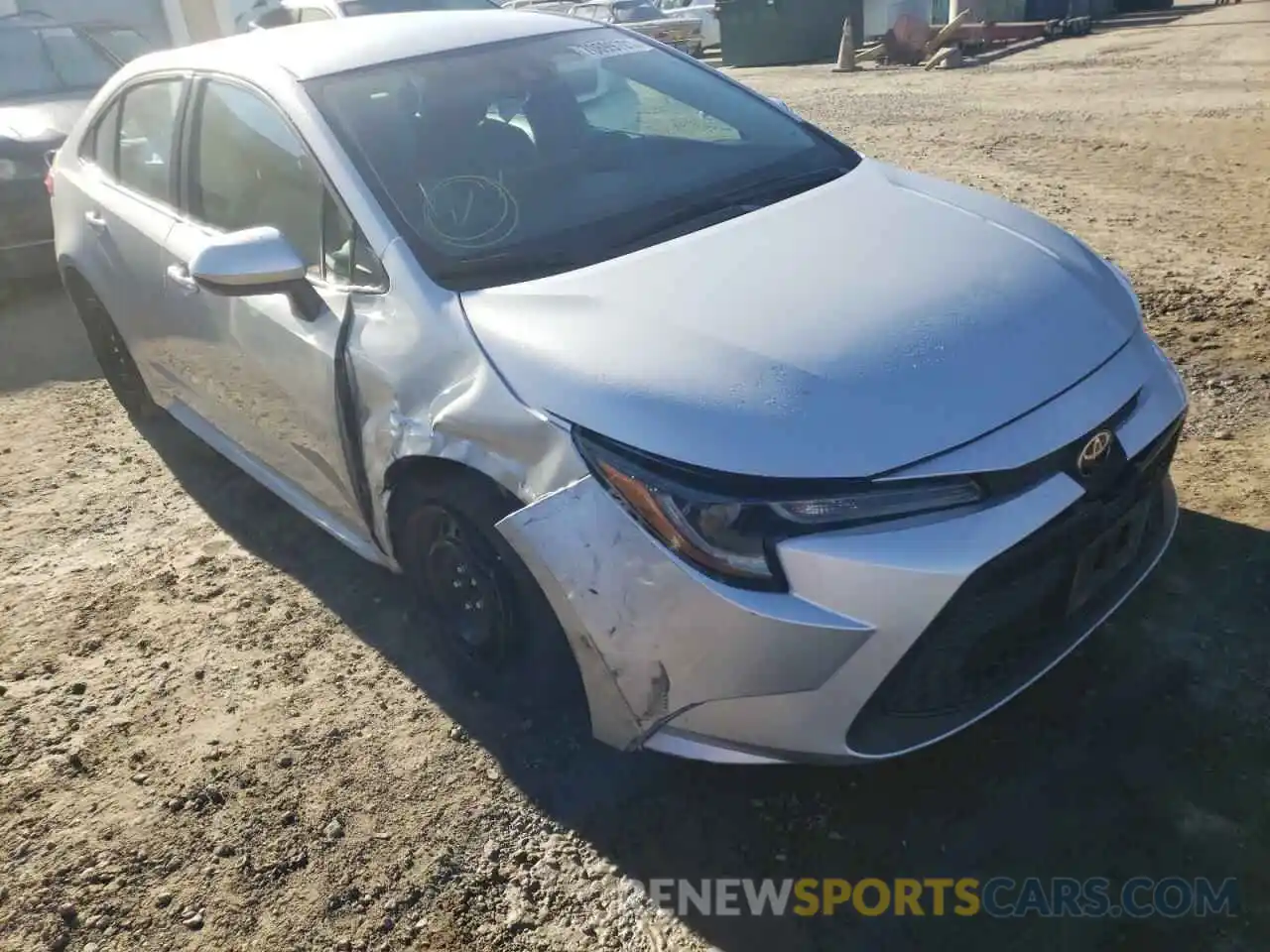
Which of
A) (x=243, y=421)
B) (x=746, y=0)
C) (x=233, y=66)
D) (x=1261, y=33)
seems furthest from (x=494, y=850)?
(x=746, y=0)

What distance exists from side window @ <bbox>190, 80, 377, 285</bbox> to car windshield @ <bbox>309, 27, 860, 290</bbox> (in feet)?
0.50

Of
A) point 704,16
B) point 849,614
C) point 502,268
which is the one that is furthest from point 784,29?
point 849,614

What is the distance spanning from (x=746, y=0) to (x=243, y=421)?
1603cm

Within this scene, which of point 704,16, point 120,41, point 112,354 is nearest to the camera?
point 112,354

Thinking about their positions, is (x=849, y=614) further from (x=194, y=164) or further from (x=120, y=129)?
(x=120, y=129)

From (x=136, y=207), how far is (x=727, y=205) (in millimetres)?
2240

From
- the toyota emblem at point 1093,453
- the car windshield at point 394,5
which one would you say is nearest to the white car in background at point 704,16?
the car windshield at point 394,5

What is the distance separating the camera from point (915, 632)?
194 cm

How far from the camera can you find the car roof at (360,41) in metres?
3.06

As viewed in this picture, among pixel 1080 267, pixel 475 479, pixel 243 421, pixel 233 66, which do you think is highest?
Result: pixel 233 66

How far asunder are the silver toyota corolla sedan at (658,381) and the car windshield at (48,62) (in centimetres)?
503

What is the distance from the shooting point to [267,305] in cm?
294

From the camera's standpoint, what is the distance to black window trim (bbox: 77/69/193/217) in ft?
11.3

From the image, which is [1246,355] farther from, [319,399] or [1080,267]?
[319,399]
